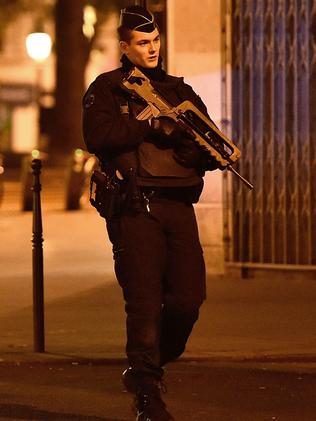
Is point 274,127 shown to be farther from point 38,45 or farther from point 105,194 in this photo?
point 38,45

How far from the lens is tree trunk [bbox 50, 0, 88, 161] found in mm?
32406

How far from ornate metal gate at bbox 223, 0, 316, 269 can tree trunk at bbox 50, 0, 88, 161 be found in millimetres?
19869

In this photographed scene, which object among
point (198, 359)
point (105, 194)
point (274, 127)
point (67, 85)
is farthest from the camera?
point (67, 85)

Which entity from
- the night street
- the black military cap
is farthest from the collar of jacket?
the night street

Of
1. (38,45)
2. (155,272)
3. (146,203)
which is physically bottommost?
(155,272)

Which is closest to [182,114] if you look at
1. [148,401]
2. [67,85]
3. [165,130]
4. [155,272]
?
[165,130]

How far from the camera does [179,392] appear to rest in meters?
7.97

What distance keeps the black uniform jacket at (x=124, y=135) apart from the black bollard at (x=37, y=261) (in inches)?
79.5

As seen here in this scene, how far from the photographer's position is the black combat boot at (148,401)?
681 cm

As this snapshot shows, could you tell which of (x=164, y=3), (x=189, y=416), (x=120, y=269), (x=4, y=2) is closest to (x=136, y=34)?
(x=120, y=269)

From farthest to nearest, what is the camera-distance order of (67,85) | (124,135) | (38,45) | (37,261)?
(67,85)
(38,45)
(37,261)
(124,135)

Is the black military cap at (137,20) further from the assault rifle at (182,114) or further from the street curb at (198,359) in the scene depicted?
the street curb at (198,359)

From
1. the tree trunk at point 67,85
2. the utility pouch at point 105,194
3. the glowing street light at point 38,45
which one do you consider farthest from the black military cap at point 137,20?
the tree trunk at point 67,85

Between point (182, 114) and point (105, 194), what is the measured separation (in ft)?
1.69
